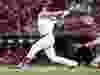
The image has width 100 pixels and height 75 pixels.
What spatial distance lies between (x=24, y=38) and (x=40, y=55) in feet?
0.34

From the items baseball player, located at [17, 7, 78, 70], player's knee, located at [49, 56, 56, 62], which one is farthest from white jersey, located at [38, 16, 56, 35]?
player's knee, located at [49, 56, 56, 62]

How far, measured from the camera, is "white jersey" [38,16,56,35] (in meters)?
0.95

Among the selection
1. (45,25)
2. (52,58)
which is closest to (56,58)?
(52,58)

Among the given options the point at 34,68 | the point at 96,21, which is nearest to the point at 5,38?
the point at 34,68

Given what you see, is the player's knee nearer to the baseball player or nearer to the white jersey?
the baseball player

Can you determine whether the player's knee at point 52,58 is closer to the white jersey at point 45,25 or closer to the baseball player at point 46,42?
the baseball player at point 46,42

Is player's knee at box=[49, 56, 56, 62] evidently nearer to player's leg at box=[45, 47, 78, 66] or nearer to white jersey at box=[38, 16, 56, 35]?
player's leg at box=[45, 47, 78, 66]

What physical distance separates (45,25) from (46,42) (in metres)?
0.08

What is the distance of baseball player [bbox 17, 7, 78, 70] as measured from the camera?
3.13ft

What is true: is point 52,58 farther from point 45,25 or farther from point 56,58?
point 45,25

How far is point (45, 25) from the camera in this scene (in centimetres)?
95

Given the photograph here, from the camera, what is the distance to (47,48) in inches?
37.5

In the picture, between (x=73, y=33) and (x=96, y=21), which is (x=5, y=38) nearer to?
(x=73, y=33)

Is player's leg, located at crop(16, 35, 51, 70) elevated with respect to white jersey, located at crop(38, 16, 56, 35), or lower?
lower
